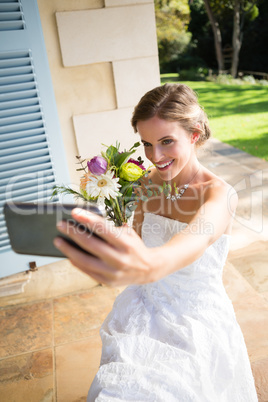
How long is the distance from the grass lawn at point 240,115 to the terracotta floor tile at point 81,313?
3.45 m

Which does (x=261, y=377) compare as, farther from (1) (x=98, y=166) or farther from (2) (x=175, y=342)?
(1) (x=98, y=166)

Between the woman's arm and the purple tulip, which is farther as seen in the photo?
the purple tulip

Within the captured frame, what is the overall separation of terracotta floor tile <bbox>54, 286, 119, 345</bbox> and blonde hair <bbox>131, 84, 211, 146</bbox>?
1.68 m

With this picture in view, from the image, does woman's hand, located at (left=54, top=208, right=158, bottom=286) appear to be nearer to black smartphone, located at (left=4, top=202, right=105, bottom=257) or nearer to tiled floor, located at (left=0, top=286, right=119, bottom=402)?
black smartphone, located at (left=4, top=202, right=105, bottom=257)

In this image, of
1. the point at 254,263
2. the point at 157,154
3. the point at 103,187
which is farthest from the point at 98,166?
the point at 254,263

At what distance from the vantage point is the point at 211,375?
1.44 m

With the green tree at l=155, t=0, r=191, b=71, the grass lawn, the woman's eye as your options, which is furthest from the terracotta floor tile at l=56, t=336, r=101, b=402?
the green tree at l=155, t=0, r=191, b=71

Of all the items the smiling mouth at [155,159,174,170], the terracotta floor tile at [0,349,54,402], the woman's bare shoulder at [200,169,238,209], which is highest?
the smiling mouth at [155,159,174,170]

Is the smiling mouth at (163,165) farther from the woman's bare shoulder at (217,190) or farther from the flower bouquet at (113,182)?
the woman's bare shoulder at (217,190)

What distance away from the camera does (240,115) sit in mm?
9062

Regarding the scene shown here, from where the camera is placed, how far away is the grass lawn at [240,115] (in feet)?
23.1

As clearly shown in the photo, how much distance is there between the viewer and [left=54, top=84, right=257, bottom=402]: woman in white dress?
129 cm

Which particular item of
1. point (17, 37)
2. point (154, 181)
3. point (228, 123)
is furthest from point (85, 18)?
point (228, 123)

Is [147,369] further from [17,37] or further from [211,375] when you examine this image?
[17,37]
